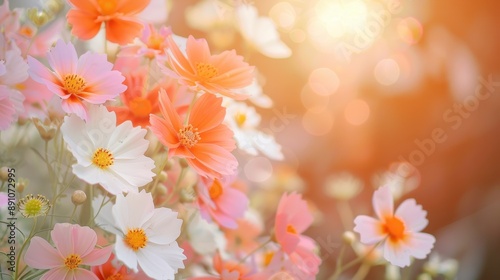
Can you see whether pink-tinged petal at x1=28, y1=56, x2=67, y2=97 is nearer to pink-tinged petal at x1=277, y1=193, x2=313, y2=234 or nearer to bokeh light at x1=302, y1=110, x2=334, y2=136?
pink-tinged petal at x1=277, y1=193, x2=313, y2=234

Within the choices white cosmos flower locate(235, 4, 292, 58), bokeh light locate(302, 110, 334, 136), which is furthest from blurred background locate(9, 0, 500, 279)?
white cosmos flower locate(235, 4, 292, 58)

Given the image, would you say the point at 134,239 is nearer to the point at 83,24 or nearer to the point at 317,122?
the point at 83,24

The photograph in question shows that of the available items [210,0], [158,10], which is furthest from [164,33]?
[210,0]

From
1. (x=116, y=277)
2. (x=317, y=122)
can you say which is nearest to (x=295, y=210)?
(x=116, y=277)

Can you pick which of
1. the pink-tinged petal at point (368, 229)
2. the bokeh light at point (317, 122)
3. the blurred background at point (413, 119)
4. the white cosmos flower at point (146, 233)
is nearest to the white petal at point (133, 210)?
the white cosmos flower at point (146, 233)

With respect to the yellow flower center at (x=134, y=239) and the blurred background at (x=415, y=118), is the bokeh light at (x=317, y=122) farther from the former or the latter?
the yellow flower center at (x=134, y=239)
